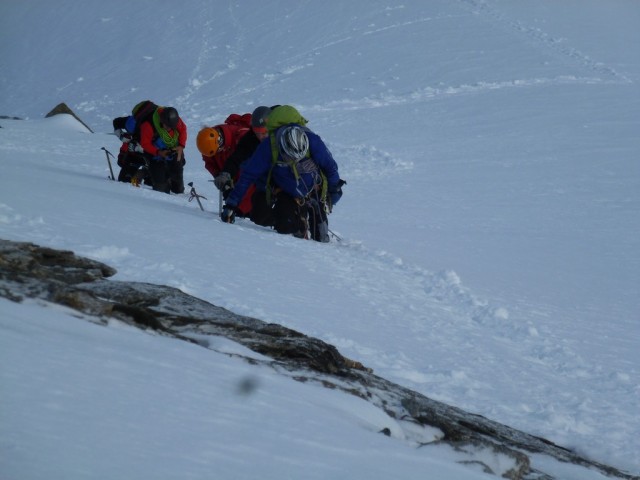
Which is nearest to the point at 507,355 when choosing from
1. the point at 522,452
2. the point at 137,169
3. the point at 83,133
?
the point at 522,452

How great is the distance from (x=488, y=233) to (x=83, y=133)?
930cm

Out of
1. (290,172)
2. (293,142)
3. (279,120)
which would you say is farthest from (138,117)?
(293,142)

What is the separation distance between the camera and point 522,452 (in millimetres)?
3783

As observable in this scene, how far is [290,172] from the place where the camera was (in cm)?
823

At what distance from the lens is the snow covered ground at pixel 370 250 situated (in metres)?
2.59

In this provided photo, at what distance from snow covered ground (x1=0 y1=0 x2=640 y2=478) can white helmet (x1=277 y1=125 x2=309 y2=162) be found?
2.37ft

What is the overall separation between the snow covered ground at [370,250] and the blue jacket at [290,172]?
402mm

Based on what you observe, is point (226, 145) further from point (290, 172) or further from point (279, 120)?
point (279, 120)

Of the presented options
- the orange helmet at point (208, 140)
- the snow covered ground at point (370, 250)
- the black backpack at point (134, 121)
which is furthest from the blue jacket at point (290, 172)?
the black backpack at point (134, 121)

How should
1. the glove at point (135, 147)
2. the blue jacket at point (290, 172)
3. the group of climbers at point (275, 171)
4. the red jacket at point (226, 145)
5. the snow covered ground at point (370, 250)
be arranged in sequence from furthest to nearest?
the glove at point (135, 147), the red jacket at point (226, 145), the blue jacket at point (290, 172), the group of climbers at point (275, 171), the snow covered ground at point (370, 250)

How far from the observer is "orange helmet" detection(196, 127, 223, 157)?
891cm

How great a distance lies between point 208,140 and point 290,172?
1115mm

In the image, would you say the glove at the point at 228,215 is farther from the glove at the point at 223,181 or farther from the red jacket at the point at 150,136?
the red jacket at the point at 150,136

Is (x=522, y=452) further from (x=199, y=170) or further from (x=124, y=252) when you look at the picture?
(x=199, y=170)
